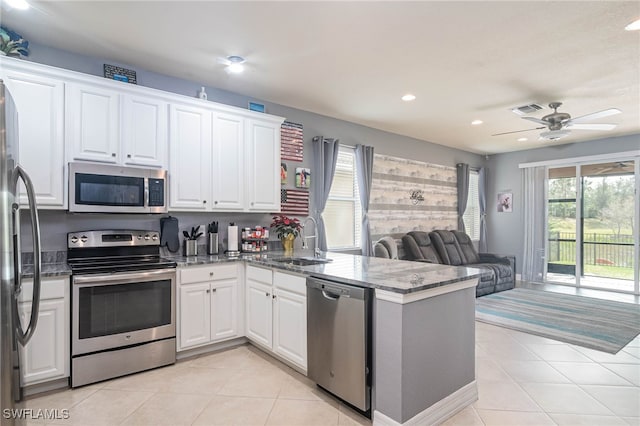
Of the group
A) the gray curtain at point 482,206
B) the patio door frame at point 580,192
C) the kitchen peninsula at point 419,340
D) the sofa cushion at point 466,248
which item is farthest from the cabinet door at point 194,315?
the patio door frame at point 580,192

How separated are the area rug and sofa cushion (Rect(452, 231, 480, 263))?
738 mm

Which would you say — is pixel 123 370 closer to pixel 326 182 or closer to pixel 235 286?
pixel 235 286

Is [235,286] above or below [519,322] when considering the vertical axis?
above

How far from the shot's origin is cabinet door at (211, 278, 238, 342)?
10.4ft

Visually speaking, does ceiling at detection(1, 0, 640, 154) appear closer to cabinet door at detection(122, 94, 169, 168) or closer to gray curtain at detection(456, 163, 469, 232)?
cabinet door at detection(122, 94, 169, 168)

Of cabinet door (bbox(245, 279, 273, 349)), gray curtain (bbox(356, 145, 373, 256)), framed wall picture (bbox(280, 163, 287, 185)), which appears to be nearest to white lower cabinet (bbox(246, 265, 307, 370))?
cabinet door (bbox(245, 279, 273, 349))

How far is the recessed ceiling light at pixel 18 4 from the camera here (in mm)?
2252

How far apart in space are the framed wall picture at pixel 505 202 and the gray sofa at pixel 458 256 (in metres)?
1.63

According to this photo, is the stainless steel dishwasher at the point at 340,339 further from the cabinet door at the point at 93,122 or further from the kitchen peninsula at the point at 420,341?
the cabinet door at the point at 93,122

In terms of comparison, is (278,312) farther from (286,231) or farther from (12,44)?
(12,44)

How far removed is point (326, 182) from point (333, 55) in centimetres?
192

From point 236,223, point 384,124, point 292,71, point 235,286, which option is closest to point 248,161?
point 236,223

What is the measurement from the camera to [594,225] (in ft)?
20.4

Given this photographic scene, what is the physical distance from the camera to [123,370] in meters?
2.71
